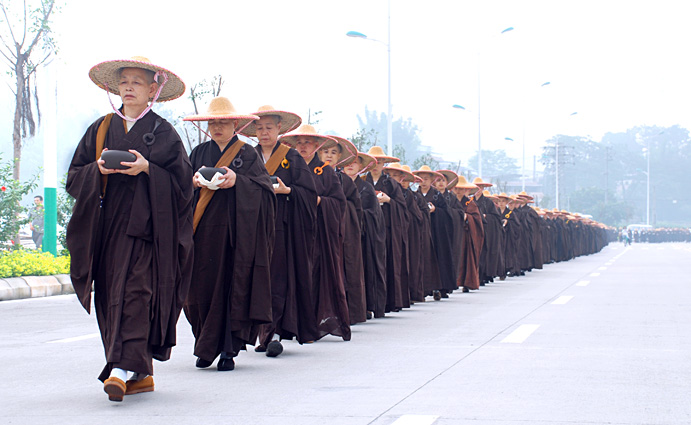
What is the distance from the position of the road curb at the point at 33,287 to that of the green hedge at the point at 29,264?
16 centimetres

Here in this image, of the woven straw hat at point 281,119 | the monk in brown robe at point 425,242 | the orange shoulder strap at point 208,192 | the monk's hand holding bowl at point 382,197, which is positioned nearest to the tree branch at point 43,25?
the monk in brown robe at point 425,242

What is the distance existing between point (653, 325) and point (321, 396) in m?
5.98

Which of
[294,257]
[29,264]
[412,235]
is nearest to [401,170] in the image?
[412,235]

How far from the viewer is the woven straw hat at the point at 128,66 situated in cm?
675

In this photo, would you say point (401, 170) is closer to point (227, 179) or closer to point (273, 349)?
point (273, 349)

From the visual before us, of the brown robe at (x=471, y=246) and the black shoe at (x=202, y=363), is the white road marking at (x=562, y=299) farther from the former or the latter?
the black shoe at (x=202, y=363)

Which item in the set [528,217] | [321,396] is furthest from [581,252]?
[321,396]

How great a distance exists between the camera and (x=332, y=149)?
10961 mm

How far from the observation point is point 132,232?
6.36 metres

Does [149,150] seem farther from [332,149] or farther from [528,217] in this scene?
[528,217]

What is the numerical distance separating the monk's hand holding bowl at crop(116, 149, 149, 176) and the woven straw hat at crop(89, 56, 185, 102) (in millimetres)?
646

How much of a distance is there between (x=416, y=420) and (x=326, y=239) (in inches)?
172

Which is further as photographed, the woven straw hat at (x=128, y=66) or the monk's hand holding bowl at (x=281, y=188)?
the monk's hand holding bowl at (x=281, y=188)

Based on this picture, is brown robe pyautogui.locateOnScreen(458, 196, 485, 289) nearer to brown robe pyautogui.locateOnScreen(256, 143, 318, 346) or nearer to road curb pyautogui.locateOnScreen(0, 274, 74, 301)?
road curb pyautogui.locateOnScreen(0, 274, 74, 301)
